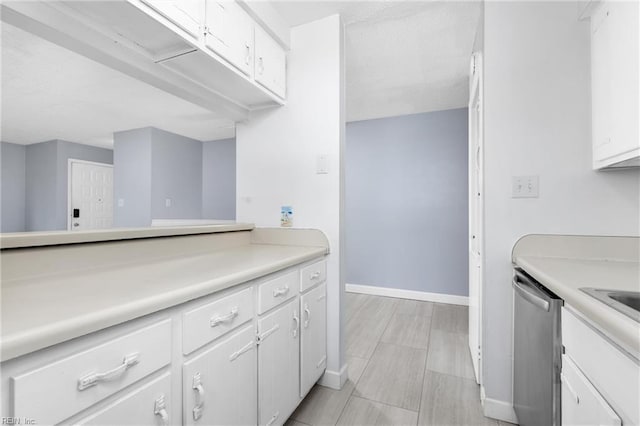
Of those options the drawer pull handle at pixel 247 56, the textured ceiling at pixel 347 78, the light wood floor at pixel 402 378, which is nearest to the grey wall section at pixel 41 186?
the textured ceiling at pixel 347 78

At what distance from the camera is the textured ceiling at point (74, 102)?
2.39 m

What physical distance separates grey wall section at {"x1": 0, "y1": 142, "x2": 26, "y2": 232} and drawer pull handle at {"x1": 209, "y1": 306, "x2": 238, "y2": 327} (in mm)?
6518

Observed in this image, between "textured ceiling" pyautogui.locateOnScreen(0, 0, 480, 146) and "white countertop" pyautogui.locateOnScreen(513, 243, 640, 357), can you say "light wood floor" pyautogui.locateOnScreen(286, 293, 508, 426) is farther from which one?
"textured ceiling" pyautogui.locateOnScreen(0, 0, 480, 146)

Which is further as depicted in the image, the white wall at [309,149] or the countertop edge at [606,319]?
the white wall at [309,149]

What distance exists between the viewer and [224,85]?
1.72 meters

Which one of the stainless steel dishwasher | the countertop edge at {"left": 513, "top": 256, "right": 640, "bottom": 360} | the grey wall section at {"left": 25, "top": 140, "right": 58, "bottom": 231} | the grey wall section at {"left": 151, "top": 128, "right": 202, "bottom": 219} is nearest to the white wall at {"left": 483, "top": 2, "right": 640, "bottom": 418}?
the stainless steel dishwasher

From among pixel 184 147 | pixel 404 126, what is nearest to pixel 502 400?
pixel 404 126

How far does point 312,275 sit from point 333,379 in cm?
71

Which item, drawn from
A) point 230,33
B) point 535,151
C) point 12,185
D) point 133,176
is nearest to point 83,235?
point 230,33

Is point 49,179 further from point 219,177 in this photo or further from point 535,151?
point 535,151

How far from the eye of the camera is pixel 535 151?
1473mm

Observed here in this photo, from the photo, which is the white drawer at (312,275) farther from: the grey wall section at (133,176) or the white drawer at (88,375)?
the grey wall section at (133,176)

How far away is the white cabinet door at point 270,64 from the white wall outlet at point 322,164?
0.50 m

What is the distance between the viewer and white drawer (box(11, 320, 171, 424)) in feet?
1.73
